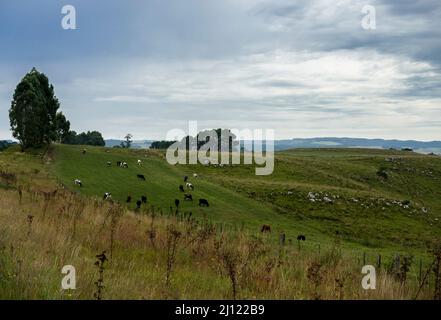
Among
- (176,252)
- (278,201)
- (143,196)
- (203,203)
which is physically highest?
(176,252)

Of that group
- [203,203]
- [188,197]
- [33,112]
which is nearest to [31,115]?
[33,112]

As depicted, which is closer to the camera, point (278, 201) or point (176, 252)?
point (176, 252)

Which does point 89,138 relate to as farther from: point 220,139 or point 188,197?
point 188,197

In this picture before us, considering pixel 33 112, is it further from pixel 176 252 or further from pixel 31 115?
pixel 176 252

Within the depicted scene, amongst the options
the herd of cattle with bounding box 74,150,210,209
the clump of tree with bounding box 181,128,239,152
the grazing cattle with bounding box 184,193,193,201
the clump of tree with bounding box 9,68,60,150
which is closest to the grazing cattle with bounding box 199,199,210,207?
the herd of cattle with bounding box 74,150,210,209

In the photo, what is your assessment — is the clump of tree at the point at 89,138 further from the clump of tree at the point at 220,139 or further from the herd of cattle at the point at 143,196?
the herd of cattle at the point at 143,196

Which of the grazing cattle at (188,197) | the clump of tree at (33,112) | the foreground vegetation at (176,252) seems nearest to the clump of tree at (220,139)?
the clump of tree at (33,112)

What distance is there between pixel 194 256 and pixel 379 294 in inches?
179

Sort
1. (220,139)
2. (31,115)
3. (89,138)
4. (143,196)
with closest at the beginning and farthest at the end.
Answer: (143,196) → (31,115) → (220,139) → (89,138)

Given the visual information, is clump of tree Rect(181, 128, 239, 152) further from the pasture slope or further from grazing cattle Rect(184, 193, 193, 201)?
grazing cattle Rect(184, 193, 193, 201)

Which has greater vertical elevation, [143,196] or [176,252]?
[176,252]

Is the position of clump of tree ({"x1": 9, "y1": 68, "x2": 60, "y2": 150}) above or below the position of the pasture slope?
above

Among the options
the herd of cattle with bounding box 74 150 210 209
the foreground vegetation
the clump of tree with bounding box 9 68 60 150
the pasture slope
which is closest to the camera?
the foreground vegetation

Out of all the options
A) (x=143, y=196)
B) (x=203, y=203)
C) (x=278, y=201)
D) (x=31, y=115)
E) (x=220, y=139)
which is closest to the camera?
(x=143, y=196)
